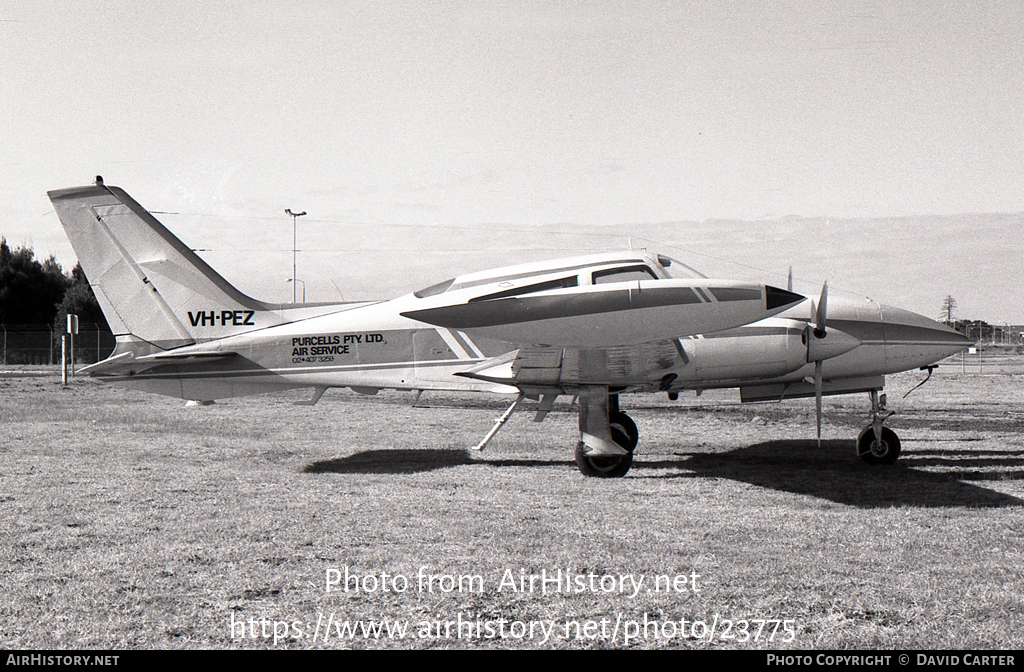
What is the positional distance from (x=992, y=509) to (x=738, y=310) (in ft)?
10.1

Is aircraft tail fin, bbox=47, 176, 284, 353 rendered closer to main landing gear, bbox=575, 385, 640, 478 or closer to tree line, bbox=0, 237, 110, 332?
main landing gear, bbox=575, 385, 640, 478

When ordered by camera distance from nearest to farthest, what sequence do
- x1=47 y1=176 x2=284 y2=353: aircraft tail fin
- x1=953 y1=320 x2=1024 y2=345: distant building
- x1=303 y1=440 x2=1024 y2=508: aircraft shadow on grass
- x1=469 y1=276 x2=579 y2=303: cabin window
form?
x1=469 y1=276 x2=579 y2=303: cabin window
x1=303 y1=440 x2=1024 y2=508: aircraft shadow on grass
x1=47 y1=176 x2=284 y2=353: aircraft tail fin
x1=953 y1=320 x2=1024 y2=345: distant building

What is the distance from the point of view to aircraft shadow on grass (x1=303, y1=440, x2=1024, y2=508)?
8.30 meters

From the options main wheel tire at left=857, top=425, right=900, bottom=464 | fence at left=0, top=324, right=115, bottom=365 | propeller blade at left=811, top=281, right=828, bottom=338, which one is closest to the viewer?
propeller blade at left=811, top=281, right=828, bottom=338

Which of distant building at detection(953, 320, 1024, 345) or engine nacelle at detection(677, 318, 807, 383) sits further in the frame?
distant building at detection(953, 320, 1024, 345)

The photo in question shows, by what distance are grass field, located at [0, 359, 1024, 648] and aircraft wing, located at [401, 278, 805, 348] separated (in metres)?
1.77

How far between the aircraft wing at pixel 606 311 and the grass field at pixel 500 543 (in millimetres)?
1769

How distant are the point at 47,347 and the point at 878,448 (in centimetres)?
5315

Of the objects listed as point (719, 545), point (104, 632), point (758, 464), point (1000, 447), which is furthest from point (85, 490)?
point (1000, 447)

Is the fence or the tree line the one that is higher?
the tree line

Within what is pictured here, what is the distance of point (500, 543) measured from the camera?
6.05m

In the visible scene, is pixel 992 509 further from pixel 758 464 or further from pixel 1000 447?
pixel 1000 447

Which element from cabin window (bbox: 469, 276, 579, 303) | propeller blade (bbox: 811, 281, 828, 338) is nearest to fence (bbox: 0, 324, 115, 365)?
cabin window (bbox: 469, 276, 579, 303)

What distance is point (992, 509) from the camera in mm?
7461
